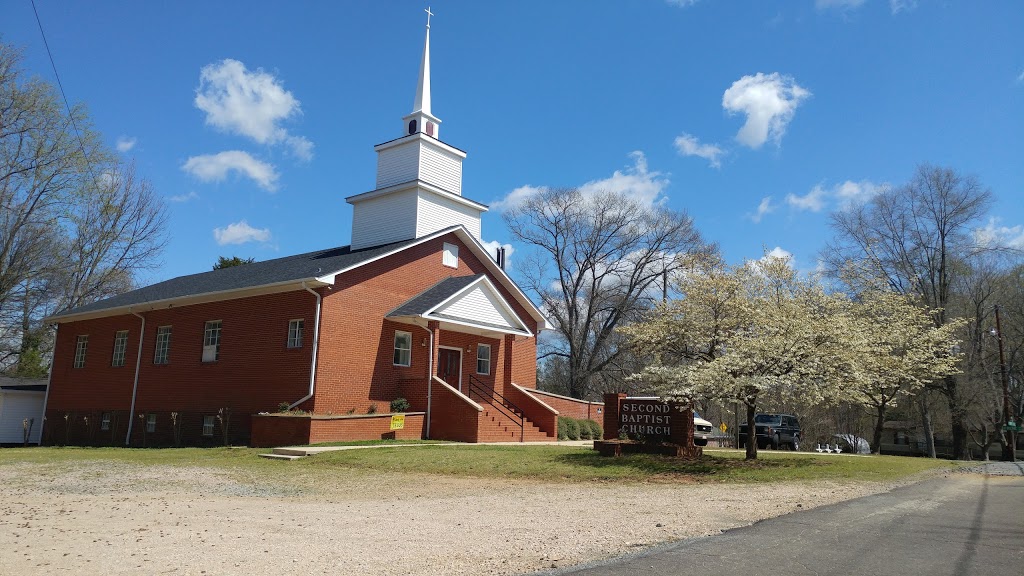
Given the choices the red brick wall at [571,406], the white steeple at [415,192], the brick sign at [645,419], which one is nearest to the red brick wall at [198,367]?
the white steeple at [415,192]

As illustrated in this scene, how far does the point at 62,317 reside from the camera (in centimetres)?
3080

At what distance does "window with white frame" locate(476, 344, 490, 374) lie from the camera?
2561 cm

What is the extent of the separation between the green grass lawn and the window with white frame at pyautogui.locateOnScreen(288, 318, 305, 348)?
4.48 meters

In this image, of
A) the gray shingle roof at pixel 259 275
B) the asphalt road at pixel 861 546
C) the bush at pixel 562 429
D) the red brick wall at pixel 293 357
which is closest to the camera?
the asphalt road at pixel 861 546

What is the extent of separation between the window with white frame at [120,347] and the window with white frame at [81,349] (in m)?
2.57

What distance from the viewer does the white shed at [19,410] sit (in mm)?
31781

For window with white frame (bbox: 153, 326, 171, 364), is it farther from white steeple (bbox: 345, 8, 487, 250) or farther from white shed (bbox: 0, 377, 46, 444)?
white shed (bbox: 0, 377, 46, 444)

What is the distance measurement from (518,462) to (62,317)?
25.5m

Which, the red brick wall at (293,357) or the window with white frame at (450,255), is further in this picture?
the window with white frame at (450,255)

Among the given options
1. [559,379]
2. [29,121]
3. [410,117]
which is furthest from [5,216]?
[559,379]

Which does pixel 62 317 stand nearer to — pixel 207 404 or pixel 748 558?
pixel 207 404

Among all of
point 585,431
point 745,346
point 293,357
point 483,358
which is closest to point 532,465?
point 745,346

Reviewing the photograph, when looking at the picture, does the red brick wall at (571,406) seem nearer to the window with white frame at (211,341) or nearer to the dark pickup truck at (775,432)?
the dark pickup truck at (775,432)

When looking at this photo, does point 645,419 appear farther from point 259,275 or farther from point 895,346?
point 259,275
